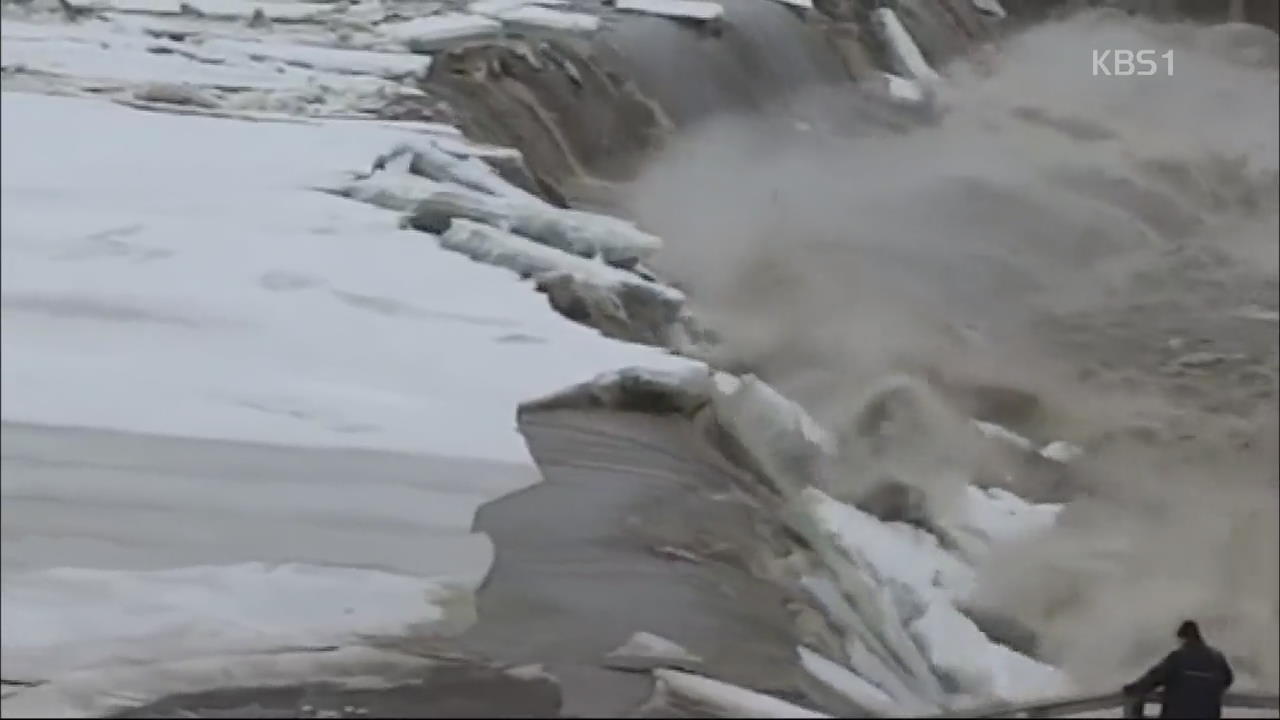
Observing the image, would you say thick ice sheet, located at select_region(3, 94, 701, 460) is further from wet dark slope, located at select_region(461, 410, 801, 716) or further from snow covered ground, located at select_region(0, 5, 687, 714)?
wet dark slope, located at select_region(461, 410, 801, 716)

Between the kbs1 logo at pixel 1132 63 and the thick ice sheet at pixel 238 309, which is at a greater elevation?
the kbs1 logo at pixel 1132 63

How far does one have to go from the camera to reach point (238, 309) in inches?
130

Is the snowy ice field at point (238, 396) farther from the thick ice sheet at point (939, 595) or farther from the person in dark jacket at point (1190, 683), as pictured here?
the person in dark jacket at point (1190, 683)

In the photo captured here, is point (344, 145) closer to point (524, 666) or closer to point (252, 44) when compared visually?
point (252, 44)

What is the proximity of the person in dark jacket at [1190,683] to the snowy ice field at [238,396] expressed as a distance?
0.47 metres

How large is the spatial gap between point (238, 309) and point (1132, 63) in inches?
108

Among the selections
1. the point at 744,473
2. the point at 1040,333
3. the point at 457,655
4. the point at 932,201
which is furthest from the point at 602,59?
the point at 457,655

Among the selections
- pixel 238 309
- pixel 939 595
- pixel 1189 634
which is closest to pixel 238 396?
pixel 238 309

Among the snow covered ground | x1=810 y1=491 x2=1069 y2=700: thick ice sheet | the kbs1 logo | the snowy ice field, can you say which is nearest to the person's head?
the snowy ice field

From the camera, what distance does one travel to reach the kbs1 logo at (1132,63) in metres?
4.79

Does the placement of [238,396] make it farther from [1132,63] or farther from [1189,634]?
[1132,63]

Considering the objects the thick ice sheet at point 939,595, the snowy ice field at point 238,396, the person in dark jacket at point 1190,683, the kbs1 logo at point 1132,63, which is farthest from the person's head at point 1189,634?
the kbs1 logo at point 1132,63

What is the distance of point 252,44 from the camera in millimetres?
4398

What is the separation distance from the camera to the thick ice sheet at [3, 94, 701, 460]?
315cm
